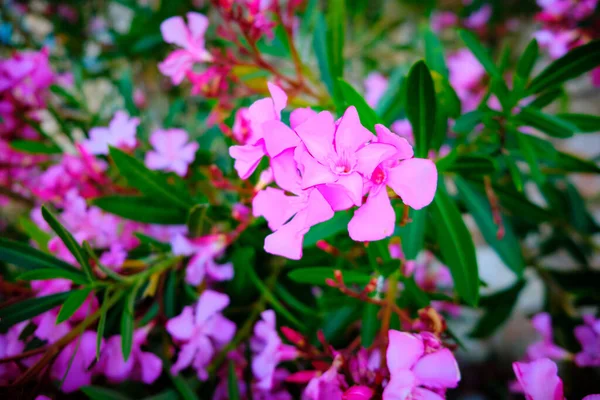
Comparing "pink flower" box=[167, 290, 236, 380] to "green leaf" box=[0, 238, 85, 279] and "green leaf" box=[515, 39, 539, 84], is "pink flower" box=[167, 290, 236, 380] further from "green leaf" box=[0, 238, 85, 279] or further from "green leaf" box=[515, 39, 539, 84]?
"green leaf" box=[515, 39, 539, 84]

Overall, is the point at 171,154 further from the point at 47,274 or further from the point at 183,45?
the point at 47,274

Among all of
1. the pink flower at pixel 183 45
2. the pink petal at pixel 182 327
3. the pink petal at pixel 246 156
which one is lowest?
the pink petal at pixel 182 327

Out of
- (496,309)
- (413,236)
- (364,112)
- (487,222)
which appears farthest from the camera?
(496,309)

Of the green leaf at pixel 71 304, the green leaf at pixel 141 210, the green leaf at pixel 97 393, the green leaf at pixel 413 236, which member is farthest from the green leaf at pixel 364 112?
the green leaf at pixel 97 393

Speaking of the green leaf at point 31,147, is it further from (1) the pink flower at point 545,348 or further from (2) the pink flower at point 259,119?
(1) the pink flower at point 545,348

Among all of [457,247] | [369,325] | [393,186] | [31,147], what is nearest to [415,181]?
[393,186]

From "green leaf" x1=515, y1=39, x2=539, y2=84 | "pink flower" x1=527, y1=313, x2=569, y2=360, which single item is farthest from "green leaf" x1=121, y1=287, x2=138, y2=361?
"pink flower" x1=527, y1=313, x2=569, y2=360

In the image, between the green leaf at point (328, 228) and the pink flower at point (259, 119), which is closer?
the pink flower at point (259, 119)
